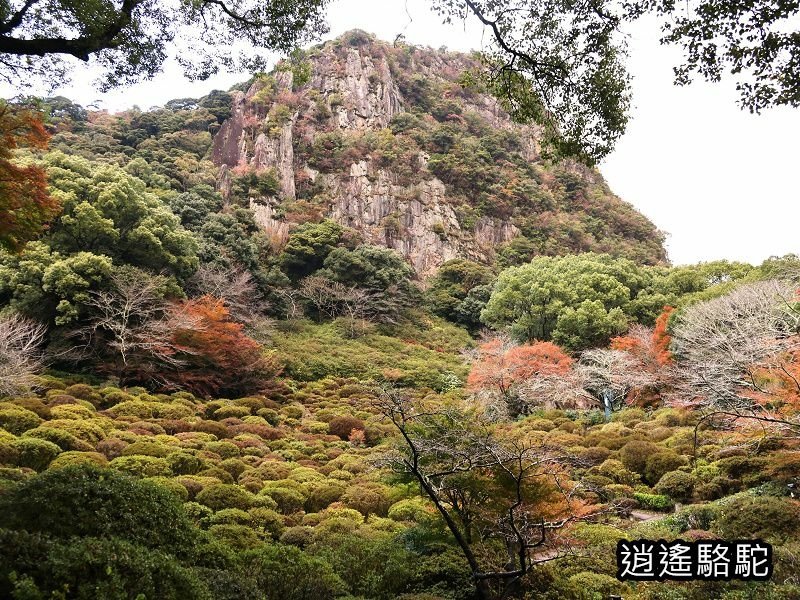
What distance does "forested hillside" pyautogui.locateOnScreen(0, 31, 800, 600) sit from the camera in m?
4.84

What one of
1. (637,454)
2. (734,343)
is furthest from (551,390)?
(734,343)

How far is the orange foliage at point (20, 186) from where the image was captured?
6102mm

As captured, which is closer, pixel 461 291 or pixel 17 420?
pixel 17 420

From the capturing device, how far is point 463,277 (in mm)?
35281

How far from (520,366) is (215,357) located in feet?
35.7

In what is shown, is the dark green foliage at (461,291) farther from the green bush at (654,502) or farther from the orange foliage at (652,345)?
the green bush at (654,502)

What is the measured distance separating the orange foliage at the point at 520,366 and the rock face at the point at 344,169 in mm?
17944

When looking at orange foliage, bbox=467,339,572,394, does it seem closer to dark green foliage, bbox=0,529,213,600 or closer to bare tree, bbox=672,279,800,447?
bare tree, bbox=672,279,800,447

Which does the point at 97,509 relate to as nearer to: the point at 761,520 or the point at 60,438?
the point at 60,438

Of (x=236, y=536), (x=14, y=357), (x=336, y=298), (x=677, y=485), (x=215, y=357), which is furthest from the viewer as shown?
(x=336, y=298)

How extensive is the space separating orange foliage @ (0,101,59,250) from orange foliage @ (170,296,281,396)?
9371 millimetres

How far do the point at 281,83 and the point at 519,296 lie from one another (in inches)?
1164

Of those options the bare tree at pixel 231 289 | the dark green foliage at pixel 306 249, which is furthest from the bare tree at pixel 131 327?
the dark green foliage at pixel 306 249

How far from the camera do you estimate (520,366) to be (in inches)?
750
